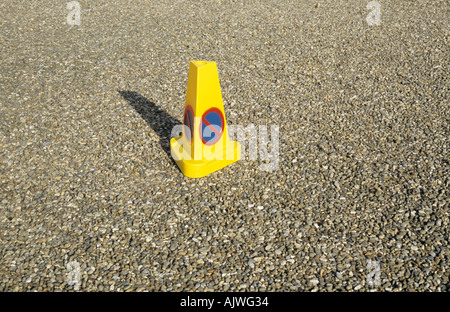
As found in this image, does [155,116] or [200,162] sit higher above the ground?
[155,116]

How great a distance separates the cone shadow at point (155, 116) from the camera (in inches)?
195

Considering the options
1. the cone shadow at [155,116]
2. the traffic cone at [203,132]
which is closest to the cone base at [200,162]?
the traffic cone at [203,132]

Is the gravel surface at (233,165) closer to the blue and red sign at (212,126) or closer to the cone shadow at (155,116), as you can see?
the cone shadow at (155,116)

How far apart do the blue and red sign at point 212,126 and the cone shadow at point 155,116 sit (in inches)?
19.4

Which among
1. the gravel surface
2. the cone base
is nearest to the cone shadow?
the gravel surface

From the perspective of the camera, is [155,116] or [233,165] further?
[155,116]

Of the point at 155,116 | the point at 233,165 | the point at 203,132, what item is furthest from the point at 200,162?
the point at 155,116

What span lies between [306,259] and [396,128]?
7.35 feet

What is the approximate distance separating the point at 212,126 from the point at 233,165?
44cm

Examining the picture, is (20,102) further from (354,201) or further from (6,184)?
(354,201)

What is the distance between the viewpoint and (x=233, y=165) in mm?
4551

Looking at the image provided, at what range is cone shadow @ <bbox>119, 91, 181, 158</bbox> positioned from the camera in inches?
195

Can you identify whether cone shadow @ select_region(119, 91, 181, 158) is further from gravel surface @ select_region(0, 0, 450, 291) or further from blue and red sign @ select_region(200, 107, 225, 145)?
blue and red sign @ select_region(200, 107, 225, 145)

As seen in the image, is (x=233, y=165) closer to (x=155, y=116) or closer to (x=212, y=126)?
(x=212, y=126)
